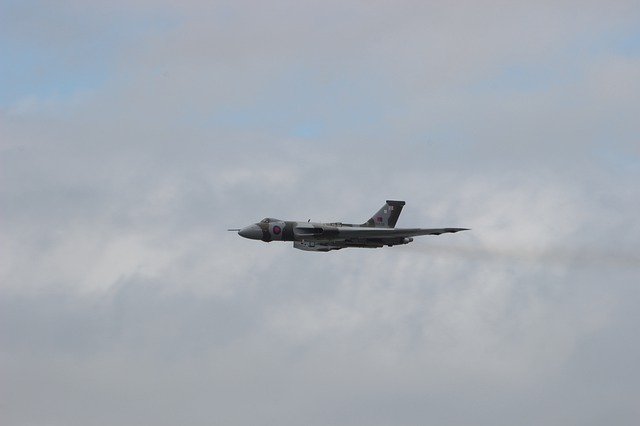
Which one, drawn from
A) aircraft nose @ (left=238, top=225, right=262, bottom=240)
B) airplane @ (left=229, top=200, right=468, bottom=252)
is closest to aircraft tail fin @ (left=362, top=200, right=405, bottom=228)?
airplane @ (left=229, top=200, right=468, bottom=252)

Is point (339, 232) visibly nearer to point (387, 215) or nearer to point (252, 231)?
point (387, 215)

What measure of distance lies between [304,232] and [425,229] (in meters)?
11.5

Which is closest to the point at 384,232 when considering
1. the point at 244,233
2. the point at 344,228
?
the point at 344,228

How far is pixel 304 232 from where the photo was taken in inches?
3381

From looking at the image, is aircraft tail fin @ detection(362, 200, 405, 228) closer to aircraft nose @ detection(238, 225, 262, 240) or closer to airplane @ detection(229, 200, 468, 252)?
airplane @ detection(229, 200, 468, 252)

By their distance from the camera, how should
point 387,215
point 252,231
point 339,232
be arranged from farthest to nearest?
1. point 387,215
2. point 252,231
3. point 339,232

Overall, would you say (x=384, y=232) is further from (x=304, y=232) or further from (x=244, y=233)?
(x=244, y=233)

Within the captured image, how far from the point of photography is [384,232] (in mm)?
85500

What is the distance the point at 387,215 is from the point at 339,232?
7.06 m

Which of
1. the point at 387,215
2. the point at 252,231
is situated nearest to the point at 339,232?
the point at 387,215

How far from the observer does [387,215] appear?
89.8 metres

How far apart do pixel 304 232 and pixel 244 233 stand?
20.4ft

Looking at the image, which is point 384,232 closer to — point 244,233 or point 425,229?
point 425,229

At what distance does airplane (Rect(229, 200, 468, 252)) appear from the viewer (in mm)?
85062
